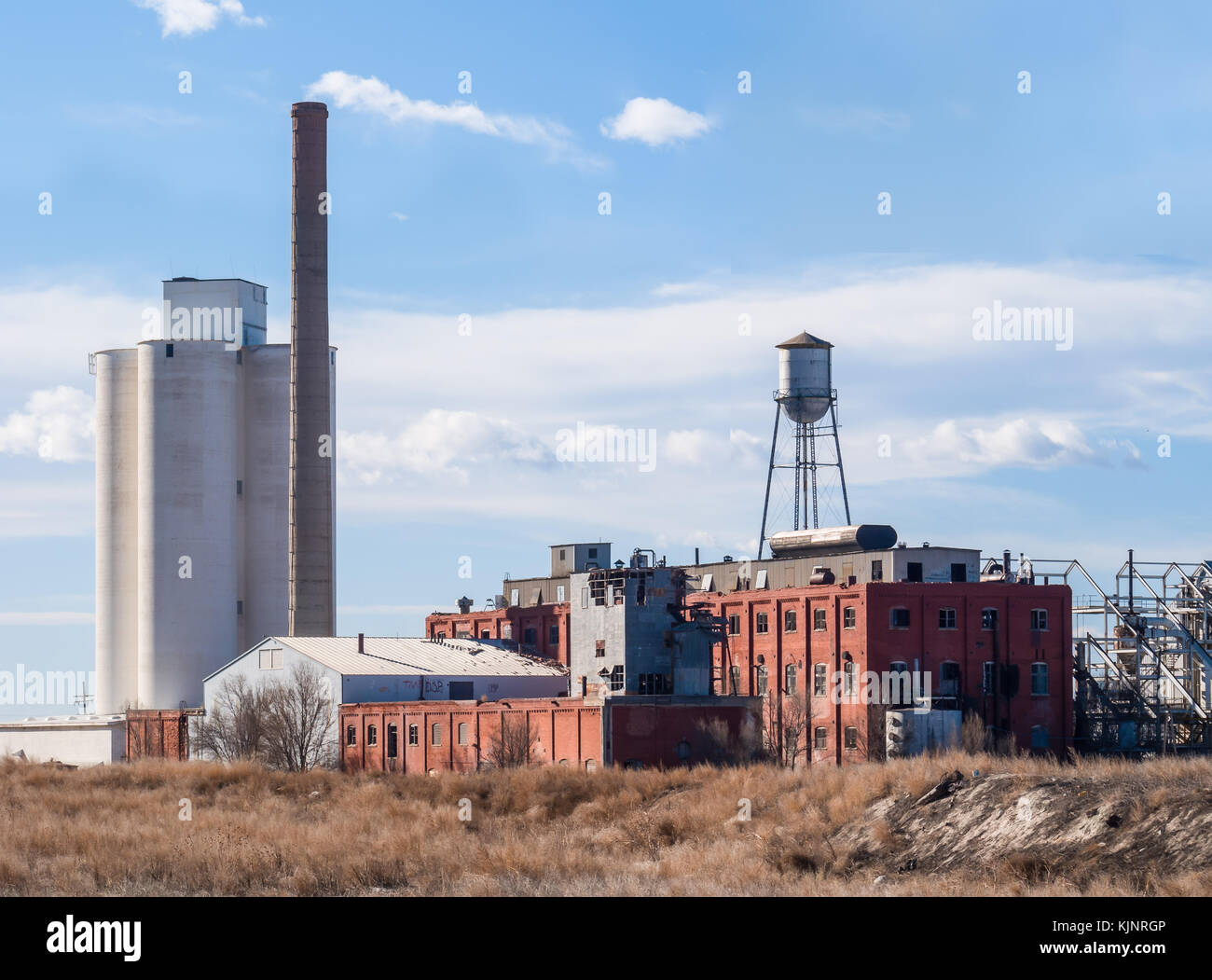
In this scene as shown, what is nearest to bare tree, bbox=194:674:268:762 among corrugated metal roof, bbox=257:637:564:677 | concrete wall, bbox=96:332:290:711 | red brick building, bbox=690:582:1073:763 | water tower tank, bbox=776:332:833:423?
corrugated metal roof, bbox=257:637:564:677

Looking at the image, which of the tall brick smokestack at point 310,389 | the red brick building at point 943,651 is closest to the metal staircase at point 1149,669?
the red brick building at point 943,651

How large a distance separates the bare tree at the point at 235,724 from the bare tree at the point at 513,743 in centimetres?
1135

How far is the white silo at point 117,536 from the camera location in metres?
81.2

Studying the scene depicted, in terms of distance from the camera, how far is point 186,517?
79625 millimetres

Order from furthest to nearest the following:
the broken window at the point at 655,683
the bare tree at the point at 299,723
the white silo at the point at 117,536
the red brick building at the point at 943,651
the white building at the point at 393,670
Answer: the white silo at the point at 117,536 < the white building at the point at 393,670 < the bare tree at the point at 299,723 < the red brick building at the point at 943,651 < the broken window at the point at 655,683

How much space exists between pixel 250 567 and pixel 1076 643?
1641 inches

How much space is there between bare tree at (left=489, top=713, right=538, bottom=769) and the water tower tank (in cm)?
2277

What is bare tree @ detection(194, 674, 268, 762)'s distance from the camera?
216 ft

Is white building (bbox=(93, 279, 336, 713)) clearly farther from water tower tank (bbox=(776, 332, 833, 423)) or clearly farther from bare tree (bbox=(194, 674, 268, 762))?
water tower tank (bbox=(776, 332, 833, 423))

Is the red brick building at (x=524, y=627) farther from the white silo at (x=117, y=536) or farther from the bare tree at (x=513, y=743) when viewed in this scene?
the bare tree at (x=513, y=743)

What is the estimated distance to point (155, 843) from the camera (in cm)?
3136

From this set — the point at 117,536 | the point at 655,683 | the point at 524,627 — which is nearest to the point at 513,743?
the point at 655,683

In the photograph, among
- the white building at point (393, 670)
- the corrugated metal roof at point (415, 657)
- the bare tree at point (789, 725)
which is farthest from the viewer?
the corrugated metal roof at point (415, 657)
